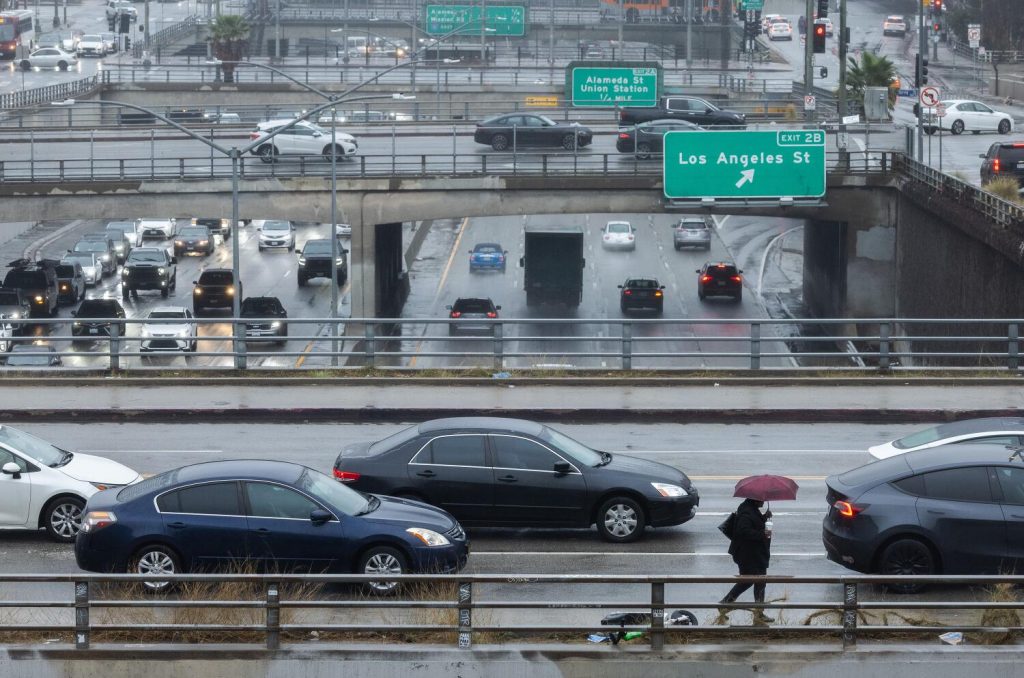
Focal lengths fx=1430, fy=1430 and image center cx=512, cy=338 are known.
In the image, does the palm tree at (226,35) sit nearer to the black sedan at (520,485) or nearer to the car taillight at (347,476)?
the car taillight at (347,476)

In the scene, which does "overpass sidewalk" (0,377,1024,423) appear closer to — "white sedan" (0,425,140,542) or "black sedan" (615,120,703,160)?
"white sedan" (0,425,140,542)

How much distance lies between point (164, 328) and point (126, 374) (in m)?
20.5

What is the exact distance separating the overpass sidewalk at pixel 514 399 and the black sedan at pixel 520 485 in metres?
5.99

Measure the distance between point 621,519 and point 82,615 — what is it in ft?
19.5

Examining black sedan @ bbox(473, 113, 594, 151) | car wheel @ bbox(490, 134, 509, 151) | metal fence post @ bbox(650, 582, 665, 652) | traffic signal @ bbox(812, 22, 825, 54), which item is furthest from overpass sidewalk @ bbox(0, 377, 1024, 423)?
car wheel @ bbox(490, 134, 509, 151)

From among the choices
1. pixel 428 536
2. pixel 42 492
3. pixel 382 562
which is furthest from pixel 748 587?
pixel 42 492

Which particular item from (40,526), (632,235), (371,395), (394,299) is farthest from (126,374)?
(632,235)

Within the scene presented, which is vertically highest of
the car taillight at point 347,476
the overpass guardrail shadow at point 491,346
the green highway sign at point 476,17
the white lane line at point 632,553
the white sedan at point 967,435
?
the green highway sign at point 476,17

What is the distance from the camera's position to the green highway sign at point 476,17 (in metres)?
95.4

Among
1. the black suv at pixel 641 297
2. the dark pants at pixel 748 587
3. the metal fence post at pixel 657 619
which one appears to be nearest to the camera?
the metal fence post at pixel 657 619

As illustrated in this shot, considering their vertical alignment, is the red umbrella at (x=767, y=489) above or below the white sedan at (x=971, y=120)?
below

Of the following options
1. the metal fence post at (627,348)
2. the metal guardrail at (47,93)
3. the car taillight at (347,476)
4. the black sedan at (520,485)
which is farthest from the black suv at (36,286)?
the black sedan at (520,485)

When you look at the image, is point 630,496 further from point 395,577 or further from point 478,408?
point 478,408

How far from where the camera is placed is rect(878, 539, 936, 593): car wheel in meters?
13.0
